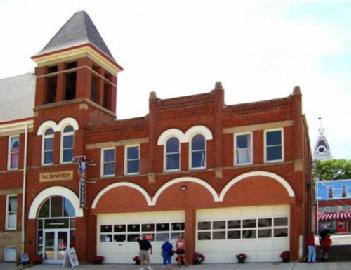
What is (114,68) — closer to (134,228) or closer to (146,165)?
(146,165)

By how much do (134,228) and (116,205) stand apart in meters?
1.64

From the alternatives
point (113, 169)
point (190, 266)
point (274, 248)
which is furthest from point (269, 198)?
point (113, 169)

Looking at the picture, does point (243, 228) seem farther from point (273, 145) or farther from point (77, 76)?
point (77, 76)

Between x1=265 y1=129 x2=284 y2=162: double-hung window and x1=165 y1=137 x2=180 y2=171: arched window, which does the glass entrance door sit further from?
x1=265 y1=129 x2=284 y2=162: double-hung window

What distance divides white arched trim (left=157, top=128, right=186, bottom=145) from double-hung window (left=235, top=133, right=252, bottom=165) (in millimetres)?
3026

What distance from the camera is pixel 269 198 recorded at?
29984mm

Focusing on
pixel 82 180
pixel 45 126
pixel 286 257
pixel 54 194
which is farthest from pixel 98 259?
pixel 286 257

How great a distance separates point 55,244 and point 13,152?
6888 millimetres

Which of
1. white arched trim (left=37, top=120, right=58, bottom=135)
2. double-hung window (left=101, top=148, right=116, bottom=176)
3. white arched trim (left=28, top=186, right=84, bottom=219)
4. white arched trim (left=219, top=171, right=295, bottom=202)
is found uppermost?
white arched trim (left=37, top=120, right=58, bottom=135)

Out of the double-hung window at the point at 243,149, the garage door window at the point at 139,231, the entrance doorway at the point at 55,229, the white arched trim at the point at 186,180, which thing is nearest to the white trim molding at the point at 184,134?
the double-hung window at the point at 243,149

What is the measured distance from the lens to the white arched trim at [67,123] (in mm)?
36062

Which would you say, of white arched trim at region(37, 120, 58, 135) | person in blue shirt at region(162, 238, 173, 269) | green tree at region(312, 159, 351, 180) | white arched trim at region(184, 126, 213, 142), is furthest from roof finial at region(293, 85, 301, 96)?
green tree at region(312, 159, 351, 180)

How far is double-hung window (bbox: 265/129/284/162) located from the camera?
30.7 meters

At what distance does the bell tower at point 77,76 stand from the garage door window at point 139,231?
6614 millimetres
